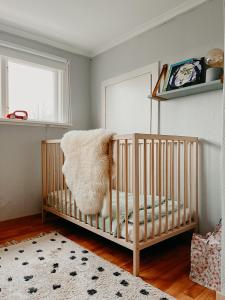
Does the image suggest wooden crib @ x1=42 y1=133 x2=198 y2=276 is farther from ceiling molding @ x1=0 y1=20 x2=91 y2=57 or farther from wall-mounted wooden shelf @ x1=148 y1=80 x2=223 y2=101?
ceiling molding @ x1=0 y1=20 x2=91 y2=57

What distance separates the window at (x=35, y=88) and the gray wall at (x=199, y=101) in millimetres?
1026

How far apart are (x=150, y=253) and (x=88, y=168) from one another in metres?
0.80

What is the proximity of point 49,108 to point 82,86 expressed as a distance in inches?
21.9

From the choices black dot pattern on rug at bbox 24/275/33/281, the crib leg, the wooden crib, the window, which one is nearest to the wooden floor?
the crib leg

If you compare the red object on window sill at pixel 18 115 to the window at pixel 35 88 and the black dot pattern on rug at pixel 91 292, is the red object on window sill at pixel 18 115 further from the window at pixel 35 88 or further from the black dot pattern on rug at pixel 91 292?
the black dot pattern on rug at pixel 91 292

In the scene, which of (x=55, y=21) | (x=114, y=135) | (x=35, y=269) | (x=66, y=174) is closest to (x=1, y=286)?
(x=35, y=269)

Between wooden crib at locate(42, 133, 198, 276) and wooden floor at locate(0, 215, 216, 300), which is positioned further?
wooden crib at locate(42, 133, 198, 276)

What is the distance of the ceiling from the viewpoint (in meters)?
2.10

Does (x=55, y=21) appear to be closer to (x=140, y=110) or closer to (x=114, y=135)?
(x=140, y=110)

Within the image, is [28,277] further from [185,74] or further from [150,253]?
[185,74]

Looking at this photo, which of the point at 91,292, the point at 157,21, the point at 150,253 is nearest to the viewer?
the point at 91,292

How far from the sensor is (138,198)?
58.2 inches

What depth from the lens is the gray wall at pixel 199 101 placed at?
6.31 feet

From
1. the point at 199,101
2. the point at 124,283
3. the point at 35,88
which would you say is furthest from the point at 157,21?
the point at 124,283
